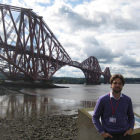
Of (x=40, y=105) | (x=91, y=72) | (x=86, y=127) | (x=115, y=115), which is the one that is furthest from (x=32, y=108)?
(x=91, y=72)

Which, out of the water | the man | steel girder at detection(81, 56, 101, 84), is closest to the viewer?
the man

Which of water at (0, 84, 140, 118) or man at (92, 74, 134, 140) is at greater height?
man at (92, 74, 134, 140)

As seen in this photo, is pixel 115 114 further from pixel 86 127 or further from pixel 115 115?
pixel 86 127

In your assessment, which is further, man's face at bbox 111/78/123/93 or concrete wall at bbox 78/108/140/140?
concrete wall at bbox 78/108/140/140

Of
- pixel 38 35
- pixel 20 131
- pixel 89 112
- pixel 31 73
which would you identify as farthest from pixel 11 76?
pixel 89 112

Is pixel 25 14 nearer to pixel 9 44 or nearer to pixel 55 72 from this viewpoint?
pixel 9 44

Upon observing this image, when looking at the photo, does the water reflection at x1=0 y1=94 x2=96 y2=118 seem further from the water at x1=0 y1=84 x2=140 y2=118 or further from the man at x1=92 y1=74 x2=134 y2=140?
the man at x1=92 y1=74 x2=134 y2=140

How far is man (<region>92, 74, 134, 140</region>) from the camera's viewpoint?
2.45 meters

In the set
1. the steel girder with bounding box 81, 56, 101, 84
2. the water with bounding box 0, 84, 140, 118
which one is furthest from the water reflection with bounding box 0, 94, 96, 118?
the steel girder with bounding box 81, 56, 101, 84

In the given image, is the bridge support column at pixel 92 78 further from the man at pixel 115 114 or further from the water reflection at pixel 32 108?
the man at pixel 115 114

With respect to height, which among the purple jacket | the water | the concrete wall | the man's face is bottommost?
the water

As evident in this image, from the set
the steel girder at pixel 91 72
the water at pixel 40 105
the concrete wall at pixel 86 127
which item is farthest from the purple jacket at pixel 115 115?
the steel girder at pixel 91 72

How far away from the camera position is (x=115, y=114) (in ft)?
8.05

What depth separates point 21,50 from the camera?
40000 mm
